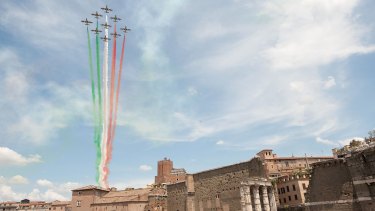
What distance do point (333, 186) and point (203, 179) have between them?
21.2m

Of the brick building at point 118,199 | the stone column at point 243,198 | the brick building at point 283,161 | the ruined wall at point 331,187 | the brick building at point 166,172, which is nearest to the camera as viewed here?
the ruined wall at point 331,187

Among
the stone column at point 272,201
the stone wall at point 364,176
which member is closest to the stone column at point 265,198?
the stone column at point 272,201

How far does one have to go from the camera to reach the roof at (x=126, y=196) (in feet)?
194

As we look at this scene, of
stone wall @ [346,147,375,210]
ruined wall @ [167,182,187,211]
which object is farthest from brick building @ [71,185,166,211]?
stone wall @ [346,147,375,210]

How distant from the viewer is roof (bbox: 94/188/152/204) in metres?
59.1

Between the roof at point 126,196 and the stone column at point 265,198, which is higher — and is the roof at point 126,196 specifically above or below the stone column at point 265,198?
above

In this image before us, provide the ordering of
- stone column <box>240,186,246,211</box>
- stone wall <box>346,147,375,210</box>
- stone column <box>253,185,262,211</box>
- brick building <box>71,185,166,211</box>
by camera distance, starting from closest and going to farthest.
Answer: stone wall <box>346,147,375,210</box>, stone column <box>240,186,246,211</box>, stone column <box>253,185,262,211</box>, brick building <box>71,185,166,211</box>

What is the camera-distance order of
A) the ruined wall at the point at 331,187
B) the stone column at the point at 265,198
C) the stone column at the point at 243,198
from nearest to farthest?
the ruined wall at the point at 331,187, the stone column at the point at 243,198, the stone column at the point at 265,198

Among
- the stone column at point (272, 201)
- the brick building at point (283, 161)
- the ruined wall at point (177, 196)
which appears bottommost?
the stone column at point (272, 201)

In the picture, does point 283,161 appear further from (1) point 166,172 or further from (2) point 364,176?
(2) point 364,176

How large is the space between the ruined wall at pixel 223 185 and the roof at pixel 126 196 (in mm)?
13092

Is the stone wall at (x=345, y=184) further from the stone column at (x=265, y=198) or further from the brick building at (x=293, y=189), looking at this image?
→ the brick building at (x=293, y=189)

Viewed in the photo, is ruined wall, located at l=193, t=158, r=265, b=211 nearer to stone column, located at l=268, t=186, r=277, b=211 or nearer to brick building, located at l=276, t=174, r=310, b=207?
stone column, located at l=268, t=186, r=277, b=211

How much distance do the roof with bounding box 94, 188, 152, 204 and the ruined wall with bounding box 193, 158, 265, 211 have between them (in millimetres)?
13092
